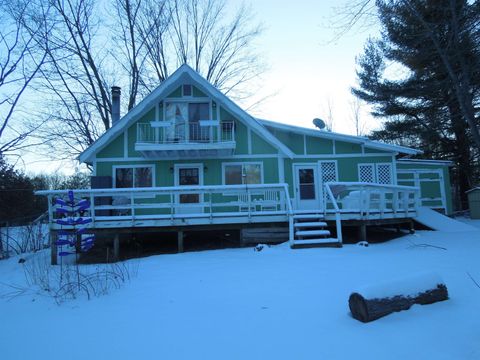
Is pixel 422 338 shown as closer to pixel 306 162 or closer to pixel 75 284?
pixel 75 284

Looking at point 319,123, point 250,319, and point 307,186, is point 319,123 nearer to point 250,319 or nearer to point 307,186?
point 307,186

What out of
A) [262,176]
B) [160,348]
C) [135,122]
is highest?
[135,122]

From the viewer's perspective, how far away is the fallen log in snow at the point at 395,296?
3.39 meters

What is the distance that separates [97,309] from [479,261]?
624 cm

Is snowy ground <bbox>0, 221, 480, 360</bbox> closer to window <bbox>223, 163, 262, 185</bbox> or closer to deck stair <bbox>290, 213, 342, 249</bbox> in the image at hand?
deck stair <bbox>290, 213, 342, 249</bbox>

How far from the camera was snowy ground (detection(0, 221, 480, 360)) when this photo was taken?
2990 mm

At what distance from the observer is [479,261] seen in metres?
5.89

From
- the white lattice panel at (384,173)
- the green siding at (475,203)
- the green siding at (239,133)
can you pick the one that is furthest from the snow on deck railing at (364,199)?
the green siding at (475,203)

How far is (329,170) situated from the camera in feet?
44.8

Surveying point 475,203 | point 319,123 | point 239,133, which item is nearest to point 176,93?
point 239,133

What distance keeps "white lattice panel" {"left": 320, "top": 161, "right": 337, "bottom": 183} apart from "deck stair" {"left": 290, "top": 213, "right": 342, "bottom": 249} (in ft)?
14.0

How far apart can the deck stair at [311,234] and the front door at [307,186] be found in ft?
12.2

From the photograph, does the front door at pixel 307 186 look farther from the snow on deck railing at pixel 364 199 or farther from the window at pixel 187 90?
the window at pixel 187 90

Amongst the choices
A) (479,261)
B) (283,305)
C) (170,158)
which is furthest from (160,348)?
(170,158)
